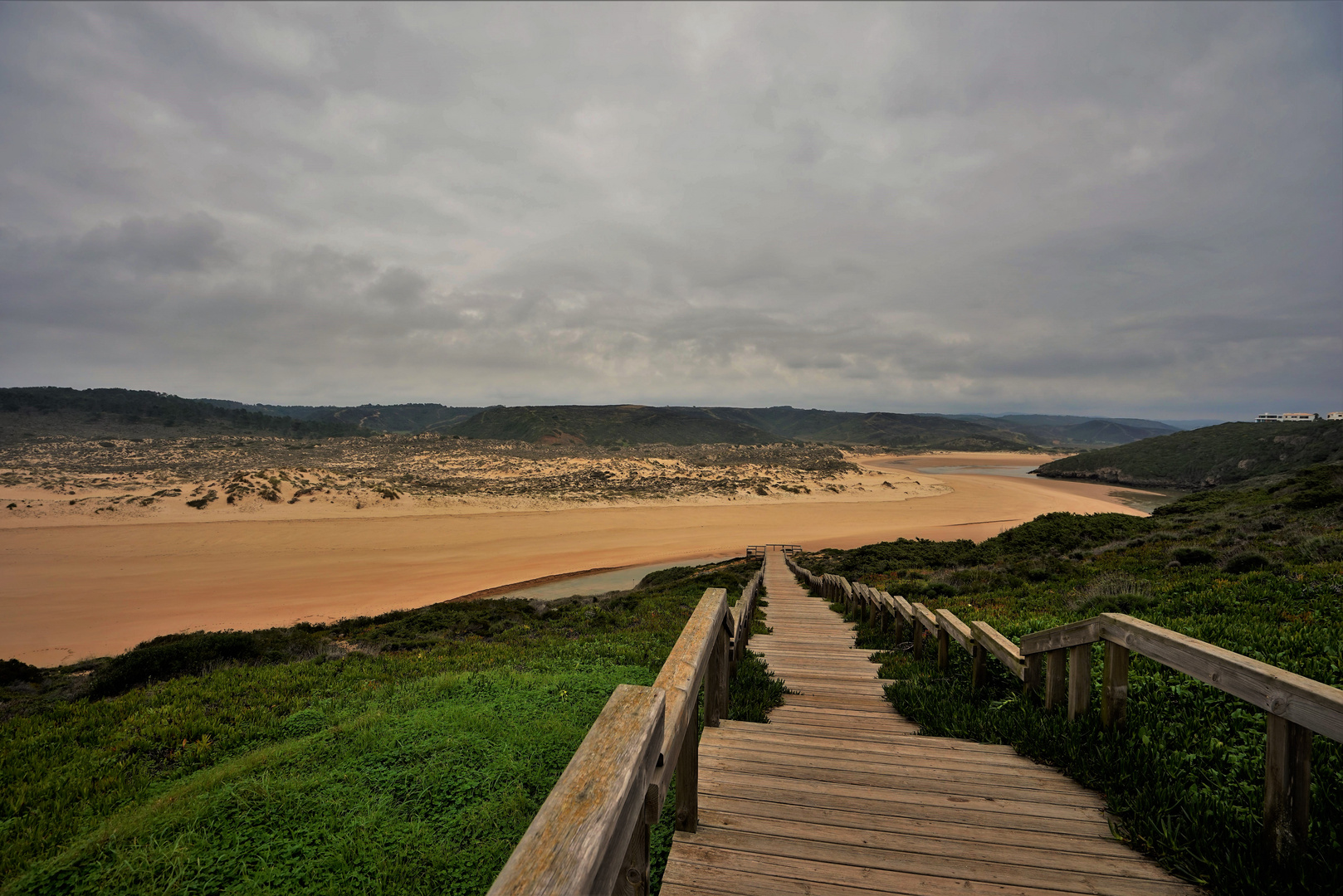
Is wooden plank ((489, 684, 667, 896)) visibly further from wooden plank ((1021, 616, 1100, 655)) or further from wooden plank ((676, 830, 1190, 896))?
wooden plank ((1021, 616, 1100, 655))

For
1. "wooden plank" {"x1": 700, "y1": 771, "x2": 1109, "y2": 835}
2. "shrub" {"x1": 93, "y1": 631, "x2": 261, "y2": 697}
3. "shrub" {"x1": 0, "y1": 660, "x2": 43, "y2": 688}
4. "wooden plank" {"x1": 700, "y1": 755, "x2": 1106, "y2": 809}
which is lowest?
"shrub" {"x1": 0, "y1": 660, "x2": 43, "y2": 688}

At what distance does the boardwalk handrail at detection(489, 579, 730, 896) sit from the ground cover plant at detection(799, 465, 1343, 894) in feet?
7.31

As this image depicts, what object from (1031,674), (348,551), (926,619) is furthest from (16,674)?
(348,551)

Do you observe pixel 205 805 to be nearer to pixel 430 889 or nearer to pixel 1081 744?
pixel 430 889

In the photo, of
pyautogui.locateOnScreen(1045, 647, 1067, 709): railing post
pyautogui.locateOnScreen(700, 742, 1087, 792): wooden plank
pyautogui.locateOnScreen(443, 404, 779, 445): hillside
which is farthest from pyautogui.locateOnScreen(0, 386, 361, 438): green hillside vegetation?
pyautogui.locateOnScreen(1045, 647, 1067, 709): railing post

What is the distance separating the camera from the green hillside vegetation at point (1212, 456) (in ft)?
173

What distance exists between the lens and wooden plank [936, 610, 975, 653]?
479 centimetres

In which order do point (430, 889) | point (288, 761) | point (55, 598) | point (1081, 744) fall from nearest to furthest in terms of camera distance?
point (430, 889) → point (1081, 744) → point (288, 761) → point (55, 598)

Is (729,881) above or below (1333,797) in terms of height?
below

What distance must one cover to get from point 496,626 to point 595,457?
2021 inches

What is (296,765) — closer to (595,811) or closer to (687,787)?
(687,787)

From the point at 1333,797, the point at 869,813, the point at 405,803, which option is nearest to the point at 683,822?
the point at 869,813

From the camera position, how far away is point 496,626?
1155cm

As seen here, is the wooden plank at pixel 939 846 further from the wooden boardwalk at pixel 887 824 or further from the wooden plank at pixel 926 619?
the wooden plank at pixel 926 619
